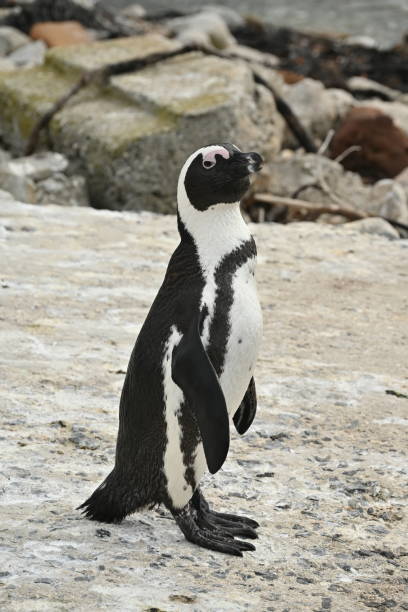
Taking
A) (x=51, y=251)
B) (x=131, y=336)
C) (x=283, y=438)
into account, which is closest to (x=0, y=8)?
(x=51, y=251)

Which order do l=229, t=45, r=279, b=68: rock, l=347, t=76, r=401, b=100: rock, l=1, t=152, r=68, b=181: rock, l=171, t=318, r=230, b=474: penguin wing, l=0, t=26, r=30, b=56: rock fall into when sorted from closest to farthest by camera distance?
l=171, t=318, r=230, b=474: penguin wing, l=1, t=152, r=68, b=181: rock, l=347, t=76, r=401, b=100: rock, l=0, t=26, r=30, b=56: rock, l=229, t=45, r=279, b=68: rock

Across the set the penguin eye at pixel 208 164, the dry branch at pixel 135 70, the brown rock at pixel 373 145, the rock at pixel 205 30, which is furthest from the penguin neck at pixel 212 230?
the rock at pixel 205 30

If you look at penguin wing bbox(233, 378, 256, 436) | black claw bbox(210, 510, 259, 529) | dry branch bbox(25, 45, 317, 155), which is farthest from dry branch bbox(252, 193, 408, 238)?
black claw bbox(210, 510, 259, 529)

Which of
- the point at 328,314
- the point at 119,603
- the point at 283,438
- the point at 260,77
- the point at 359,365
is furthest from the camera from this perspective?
the point at 260,77

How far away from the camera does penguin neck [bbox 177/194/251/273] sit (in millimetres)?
3045

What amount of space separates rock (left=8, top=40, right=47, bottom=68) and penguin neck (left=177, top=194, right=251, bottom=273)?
1027 centimetres

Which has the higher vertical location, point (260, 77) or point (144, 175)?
point (260, 77)

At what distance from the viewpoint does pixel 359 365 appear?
15.8 ft

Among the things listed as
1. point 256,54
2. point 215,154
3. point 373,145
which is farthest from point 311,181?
point 256,54

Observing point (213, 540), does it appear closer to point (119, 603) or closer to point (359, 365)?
point (119, 603)

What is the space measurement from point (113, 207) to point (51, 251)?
2.38 meters

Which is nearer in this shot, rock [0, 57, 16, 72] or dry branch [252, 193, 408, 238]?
dry branch [252, 193, 408, 238]

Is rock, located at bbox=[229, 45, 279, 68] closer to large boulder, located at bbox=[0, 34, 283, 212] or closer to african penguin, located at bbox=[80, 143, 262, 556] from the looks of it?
large boulder, located at bbox=[0, 34, 283, 212]

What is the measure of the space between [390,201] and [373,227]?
1.21 meters
